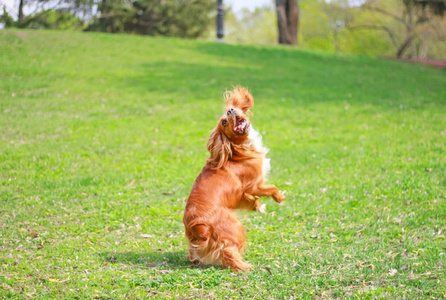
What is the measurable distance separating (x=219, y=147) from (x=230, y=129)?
0.30 metres

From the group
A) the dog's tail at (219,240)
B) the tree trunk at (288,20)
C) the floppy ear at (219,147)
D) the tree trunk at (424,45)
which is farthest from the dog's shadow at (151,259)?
the tree trunk at (424,45)

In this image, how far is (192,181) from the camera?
9.21m

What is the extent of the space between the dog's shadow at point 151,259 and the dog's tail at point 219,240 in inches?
15.0

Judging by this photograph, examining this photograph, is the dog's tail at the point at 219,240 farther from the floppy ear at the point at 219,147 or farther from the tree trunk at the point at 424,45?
the tree trunk at the point at 424,45

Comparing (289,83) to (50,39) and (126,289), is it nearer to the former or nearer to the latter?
(50,39)

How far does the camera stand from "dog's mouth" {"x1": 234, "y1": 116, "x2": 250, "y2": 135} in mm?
5250

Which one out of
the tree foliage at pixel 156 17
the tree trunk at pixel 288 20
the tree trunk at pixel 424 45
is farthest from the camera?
the tree trunk at pixel 424 45

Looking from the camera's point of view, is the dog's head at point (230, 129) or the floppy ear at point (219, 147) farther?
the floppy ear at point (219, 147)

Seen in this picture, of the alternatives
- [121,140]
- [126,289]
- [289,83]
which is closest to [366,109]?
[289,83]

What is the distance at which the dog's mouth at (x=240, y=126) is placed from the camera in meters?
5.25

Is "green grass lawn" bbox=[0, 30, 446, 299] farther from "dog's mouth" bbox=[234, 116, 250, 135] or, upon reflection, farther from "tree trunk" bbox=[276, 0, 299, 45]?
"tree trunk" bbox=[276, 0, 299, 45]

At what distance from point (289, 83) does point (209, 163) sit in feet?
51.1

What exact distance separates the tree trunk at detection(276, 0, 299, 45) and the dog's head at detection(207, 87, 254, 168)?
90.5 feet

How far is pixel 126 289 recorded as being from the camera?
4969mm
